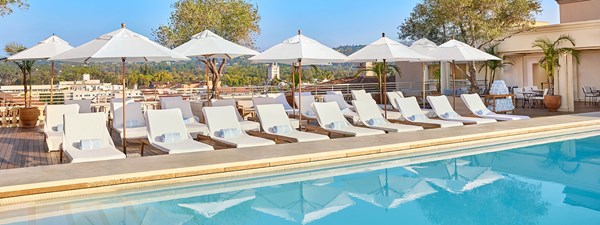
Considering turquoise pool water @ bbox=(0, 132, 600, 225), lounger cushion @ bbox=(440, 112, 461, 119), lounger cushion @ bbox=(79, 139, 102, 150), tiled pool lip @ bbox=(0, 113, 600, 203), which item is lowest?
turquoise pool water @ bbox=(0, 132, 600, 225)

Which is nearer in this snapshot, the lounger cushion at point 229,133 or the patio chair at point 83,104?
the lounger cushion at point 229,133

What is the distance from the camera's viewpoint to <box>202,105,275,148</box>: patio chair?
811cm

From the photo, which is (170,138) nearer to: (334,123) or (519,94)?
(334,123)

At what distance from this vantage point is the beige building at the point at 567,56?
55.3ft

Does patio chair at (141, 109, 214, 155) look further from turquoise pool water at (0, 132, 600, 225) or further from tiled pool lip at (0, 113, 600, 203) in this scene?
turquoise pool water at (0, 132, 600, 225)

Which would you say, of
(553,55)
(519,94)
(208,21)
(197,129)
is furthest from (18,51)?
(519,94)

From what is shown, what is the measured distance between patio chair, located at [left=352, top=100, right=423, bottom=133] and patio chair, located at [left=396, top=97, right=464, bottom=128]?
59cm

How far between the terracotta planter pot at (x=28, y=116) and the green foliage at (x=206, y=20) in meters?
8.64

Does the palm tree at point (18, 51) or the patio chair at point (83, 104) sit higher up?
the palm tree at point (18, 51)

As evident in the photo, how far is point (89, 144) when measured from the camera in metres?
7.41

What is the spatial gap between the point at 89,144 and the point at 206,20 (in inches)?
546

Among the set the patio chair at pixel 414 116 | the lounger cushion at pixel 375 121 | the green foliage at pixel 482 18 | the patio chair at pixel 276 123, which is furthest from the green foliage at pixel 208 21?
the patio chair at pixel 276 123

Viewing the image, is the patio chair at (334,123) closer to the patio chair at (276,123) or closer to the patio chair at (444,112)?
the patio chair at (276,123)

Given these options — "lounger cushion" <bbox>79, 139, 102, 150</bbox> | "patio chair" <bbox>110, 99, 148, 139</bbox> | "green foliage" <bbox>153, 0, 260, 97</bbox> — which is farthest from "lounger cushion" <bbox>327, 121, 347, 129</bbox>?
"green foliage" <bbox>153, 0, 260, 97</bbox>
